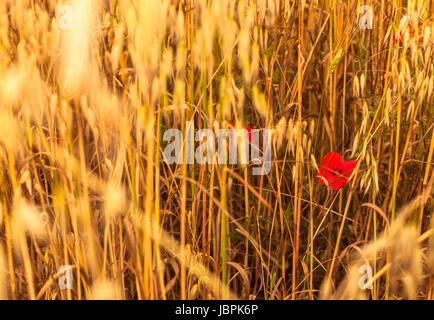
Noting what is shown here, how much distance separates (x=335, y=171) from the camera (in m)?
0.69

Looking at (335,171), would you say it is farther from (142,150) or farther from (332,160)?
(142,150)

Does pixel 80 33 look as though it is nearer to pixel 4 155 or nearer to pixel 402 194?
pixel 4 155

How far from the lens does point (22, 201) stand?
544mm

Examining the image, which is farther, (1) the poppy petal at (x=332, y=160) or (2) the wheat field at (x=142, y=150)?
(1) the poppy petal at (x=332, y=160)

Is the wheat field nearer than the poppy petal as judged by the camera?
Yes

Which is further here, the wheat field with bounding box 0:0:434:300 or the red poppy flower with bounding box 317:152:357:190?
the red poppy flower with bounding box 317:152:357:190

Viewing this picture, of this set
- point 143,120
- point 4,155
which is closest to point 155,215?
point 143,120

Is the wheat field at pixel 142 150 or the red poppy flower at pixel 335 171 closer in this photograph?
the wheat field at pixel 142 150

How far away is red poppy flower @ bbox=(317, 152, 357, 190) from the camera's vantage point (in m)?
0.64

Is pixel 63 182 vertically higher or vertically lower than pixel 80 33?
lower

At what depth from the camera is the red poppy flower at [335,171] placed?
25.1 inches

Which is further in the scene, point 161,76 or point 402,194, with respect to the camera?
point 402,194

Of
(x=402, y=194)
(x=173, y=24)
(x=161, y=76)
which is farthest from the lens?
(x=402, y=194)
